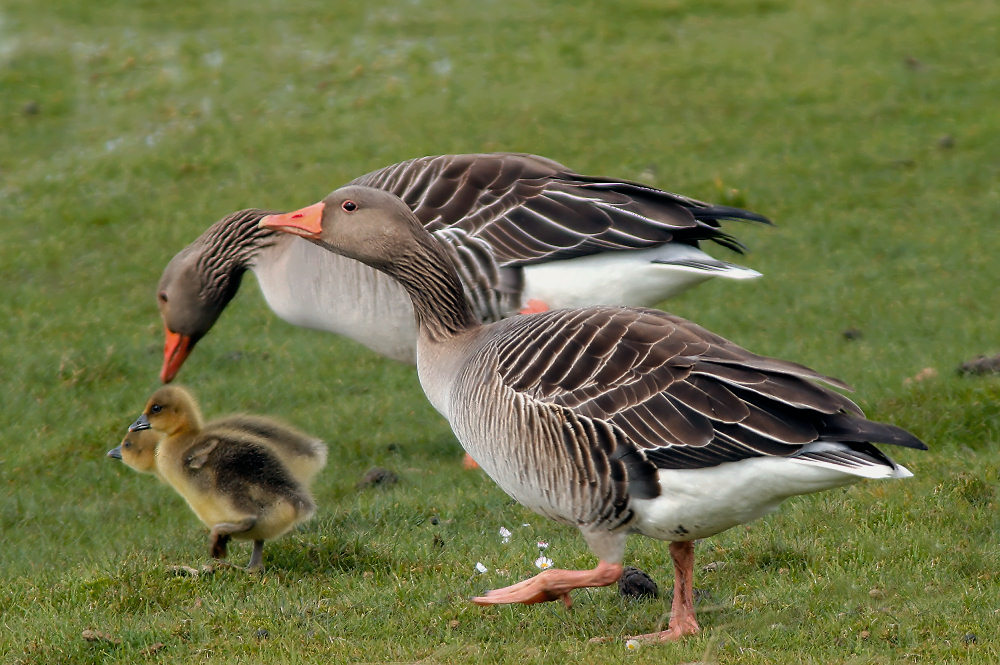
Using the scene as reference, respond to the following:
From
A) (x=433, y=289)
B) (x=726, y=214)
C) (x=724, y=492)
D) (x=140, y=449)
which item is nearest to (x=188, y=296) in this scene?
(x=140, y=449)

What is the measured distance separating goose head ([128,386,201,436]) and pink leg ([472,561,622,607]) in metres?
2.24

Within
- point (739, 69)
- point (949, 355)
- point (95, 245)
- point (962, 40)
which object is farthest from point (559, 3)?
point (949, 355)

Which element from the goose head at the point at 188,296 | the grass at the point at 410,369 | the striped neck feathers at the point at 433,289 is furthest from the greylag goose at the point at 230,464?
the goose head at the point at 188,296

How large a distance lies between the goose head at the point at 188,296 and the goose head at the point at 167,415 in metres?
2.20

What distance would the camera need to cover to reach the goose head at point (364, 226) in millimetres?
5910

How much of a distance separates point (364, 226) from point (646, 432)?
1.98 m

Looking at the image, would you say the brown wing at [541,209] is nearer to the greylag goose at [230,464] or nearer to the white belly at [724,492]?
the greylag goose at [230,464]

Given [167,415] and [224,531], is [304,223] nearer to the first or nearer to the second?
[167,415]

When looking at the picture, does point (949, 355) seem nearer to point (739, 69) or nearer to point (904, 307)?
point (904, 307)

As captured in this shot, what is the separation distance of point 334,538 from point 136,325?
5156 mm

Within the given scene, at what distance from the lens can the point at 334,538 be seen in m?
6.29

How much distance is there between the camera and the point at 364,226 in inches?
233

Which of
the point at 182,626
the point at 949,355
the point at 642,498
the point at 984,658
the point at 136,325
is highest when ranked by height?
the point at 642,498

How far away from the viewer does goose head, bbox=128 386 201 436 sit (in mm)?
6340
